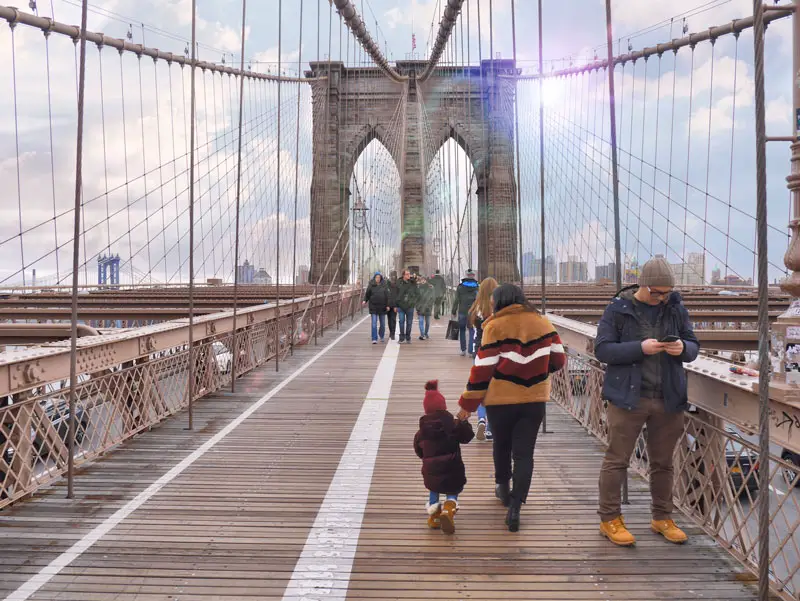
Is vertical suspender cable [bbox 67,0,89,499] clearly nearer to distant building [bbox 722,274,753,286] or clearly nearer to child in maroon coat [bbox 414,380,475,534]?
child in maroon coat [bbox 414,380,475,534]

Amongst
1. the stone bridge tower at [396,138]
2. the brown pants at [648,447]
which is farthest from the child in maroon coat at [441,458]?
the stone bridge tower at [396,138]

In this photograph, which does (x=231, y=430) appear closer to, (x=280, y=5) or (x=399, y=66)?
(x=280, y=5)

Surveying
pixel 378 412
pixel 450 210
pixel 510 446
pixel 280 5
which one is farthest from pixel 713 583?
pixel 450 210

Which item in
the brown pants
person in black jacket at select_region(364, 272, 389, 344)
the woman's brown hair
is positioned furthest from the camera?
person in black jacket at select_region(364, 272, 389, 344)

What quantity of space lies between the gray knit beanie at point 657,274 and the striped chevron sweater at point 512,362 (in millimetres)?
600

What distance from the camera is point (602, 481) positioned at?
10.5 ft

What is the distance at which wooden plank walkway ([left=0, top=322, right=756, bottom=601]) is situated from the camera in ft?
9.12

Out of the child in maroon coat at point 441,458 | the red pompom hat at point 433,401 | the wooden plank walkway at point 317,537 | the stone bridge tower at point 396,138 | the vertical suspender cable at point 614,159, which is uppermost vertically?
the stone bridge tower at point 396,138

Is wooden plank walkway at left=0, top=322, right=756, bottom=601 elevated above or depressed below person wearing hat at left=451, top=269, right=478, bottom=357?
below

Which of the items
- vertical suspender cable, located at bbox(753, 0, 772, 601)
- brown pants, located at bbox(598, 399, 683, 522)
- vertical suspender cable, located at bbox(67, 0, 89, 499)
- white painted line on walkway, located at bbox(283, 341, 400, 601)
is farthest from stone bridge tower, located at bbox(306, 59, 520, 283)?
vertical suspender cable, located at bbox(753, 0, 772, 601)

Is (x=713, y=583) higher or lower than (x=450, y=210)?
lower

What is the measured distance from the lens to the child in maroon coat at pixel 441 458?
10.9 ft

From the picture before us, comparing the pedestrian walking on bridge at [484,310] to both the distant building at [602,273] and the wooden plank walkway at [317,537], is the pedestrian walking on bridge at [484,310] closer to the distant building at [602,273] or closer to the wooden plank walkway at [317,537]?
the wooden plank walkway at [317,537]

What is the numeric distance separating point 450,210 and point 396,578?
20.6 meters
